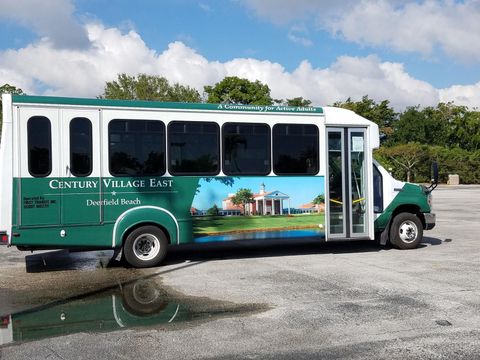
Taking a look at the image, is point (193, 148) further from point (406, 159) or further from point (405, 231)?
point (406, 159)

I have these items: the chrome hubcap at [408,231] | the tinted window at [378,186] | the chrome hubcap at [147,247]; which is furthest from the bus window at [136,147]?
the chrome hubcap at [408,231]

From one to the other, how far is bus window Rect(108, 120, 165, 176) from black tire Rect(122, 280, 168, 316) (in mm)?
2142

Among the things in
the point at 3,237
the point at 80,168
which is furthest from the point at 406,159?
the point at 3,237

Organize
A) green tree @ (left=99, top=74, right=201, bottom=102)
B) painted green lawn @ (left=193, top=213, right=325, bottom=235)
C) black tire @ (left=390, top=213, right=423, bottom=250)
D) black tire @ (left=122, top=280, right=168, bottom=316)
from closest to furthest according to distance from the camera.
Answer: black tire @ (left=122, top=280, right=168, bottom=316), painted green lawn @ (left=193, top=213, right=325, bottom=235), black tire @ (left=390, top=213, right=423, bottom=250), green tree @ (left=99, top=74, right=201, bottom=102)

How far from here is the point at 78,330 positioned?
20.1 feet

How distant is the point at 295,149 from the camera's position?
36.1ft

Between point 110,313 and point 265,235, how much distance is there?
444 cm

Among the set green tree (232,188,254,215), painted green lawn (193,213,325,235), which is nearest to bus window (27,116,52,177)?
painted green lawn (193,213,325,235)

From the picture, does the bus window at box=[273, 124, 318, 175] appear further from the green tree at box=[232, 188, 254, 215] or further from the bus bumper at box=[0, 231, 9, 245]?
the bus bumper at box=[0, 231, 9, 245]

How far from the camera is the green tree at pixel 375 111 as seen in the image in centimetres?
5503

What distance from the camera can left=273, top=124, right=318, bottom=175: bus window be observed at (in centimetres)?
1087

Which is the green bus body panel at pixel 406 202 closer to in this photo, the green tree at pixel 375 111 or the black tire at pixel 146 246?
the black tire at pixel 146 246

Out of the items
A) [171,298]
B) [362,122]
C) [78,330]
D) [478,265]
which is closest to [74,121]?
[171,298]

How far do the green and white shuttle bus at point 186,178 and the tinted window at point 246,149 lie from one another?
0.8 inches
